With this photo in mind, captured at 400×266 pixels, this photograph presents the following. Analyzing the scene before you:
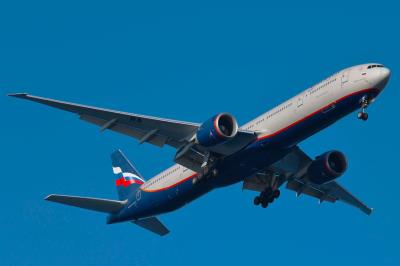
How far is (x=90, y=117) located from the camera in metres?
42.7

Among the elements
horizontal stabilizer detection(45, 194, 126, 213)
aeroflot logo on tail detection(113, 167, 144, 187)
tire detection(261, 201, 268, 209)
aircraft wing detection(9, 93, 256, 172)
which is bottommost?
horizontal stabilizer detection(45, 194, 126, 213)

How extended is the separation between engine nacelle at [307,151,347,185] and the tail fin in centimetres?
1170

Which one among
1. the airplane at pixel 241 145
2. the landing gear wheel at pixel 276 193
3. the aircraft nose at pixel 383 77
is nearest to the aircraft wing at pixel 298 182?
the airplane at pixel 241 145

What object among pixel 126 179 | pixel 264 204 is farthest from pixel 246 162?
pixel 126 179

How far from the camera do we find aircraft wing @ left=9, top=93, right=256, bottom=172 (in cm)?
4222

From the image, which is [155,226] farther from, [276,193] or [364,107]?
[364,107]

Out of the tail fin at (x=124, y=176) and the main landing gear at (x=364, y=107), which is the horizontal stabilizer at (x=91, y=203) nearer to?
the tail fin at (x=124, y=176)

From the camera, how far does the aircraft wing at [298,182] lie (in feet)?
155

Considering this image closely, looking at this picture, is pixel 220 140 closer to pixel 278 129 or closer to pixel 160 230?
pixel 278 129

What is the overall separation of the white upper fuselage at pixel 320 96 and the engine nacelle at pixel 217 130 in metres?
1.51

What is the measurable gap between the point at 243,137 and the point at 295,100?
10.6 ft

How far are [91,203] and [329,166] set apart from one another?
13.9 metres

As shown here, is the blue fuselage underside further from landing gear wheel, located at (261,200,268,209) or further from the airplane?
landing gear wheel, located at (261,200,268,209)

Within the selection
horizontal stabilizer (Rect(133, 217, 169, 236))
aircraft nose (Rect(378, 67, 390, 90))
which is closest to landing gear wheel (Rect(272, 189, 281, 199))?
horizontal stabilizer (Rect(133, 217, 169, 236))
